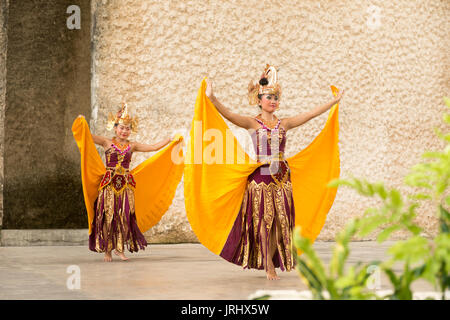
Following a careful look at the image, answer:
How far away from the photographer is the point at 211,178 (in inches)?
170

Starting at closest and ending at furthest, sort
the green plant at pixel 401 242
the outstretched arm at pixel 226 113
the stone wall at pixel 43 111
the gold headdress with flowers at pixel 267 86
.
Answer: the green plant at pixel 401 242 → the outstretched arm at pixel 226 113 → the gold headdress with flowers at pixel 267 86 → the stone wall at pixel 43 111

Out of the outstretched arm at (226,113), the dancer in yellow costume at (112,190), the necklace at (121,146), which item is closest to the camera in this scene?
the outstretched arm at (226,113)

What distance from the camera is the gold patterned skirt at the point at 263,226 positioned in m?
4.11

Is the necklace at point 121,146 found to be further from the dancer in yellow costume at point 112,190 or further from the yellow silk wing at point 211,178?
the yellow silk wing at point 211,178

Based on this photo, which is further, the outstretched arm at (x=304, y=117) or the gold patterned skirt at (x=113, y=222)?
the gold patterned skirt at (x=113, y=222)

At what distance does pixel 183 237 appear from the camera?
7.28 meters

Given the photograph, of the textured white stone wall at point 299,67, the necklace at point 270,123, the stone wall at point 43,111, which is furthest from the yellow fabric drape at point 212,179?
the stone wall at point 43,111

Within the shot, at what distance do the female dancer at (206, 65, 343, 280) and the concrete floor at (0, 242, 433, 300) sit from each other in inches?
6.5

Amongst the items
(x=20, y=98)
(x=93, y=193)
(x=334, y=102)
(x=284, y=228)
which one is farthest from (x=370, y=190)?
(x=20, y=98)

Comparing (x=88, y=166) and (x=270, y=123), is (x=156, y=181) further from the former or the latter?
(x=270, y=123)

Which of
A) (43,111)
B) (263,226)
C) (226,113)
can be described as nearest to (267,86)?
(226,113)

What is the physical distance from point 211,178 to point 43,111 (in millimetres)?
3755

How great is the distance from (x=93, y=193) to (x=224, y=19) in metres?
3.12

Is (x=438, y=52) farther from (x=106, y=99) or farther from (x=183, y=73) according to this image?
(x=106, y=99)
